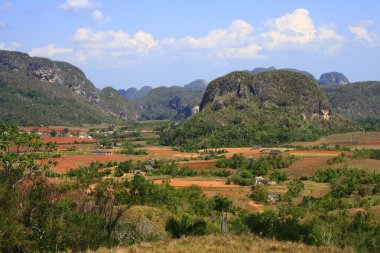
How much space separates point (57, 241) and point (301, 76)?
434 feet

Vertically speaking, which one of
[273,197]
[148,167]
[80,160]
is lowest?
[273,197]

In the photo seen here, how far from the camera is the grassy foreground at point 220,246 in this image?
68.2 ft

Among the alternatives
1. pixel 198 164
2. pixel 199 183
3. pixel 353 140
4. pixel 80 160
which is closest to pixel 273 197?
pixel 199 183

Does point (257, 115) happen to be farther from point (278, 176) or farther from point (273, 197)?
point (273, 197)

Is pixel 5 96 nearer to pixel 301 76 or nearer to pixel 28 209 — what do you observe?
pixel 301 76

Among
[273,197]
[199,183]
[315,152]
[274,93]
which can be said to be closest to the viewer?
[273,197]

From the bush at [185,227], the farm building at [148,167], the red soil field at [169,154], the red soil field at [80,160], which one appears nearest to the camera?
the bush at [185,227]

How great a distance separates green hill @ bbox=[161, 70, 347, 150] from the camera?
10981 cm

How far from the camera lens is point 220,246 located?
2159cm

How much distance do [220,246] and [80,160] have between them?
188 ft

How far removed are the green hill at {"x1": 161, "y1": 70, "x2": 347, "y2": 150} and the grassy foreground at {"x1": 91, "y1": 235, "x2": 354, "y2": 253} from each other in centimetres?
7852

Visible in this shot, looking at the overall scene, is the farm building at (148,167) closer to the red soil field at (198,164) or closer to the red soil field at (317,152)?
the red soil field at (198,164)

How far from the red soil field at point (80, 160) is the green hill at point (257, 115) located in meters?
23.3

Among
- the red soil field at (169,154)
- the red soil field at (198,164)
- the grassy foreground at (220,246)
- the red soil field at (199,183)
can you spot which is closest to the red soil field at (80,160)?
the red soil field at (169,154)
